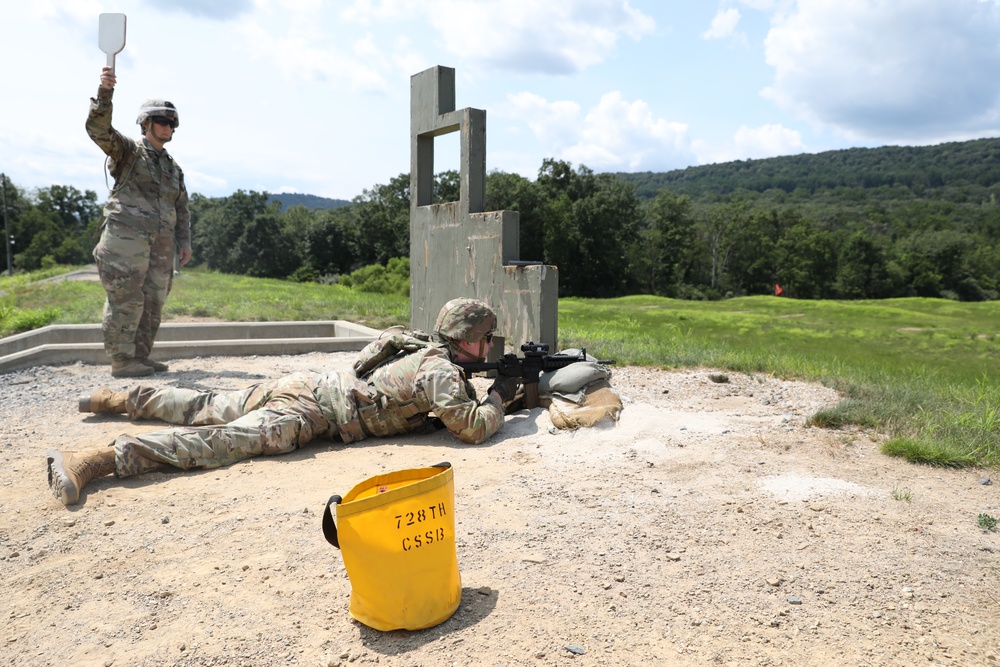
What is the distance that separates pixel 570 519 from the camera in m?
3.50

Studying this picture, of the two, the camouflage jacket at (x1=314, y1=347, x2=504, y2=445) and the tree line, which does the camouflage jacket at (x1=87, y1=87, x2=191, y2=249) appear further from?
the tree line

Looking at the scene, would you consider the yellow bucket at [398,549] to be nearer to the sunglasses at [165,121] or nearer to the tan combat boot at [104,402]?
the tan combat boot at [104,402]

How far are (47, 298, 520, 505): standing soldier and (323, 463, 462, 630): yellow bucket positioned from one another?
6.61 feet

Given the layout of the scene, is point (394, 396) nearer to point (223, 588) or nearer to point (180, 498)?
point (180, 498)

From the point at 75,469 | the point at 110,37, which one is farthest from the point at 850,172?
the point at 75,469

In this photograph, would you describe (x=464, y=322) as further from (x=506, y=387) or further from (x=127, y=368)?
(x=127, y=368)

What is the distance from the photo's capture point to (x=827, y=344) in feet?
53.4

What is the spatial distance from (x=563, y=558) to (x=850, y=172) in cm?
14725

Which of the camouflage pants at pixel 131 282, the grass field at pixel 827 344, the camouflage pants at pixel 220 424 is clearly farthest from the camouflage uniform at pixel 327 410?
the grass field at pixel 827 344

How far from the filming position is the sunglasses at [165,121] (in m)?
6.71

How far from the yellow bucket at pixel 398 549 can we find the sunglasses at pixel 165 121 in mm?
5418

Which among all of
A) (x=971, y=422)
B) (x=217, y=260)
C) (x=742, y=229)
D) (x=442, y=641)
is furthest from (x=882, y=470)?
(x=217, y=260)

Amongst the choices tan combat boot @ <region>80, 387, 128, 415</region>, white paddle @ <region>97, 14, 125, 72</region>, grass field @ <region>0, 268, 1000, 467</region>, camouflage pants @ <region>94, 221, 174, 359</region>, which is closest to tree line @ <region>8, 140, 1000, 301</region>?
grass field @ <region>0, 268, 1000, 467</region>

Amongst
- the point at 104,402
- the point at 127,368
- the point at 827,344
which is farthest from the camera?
the point at 827,344
